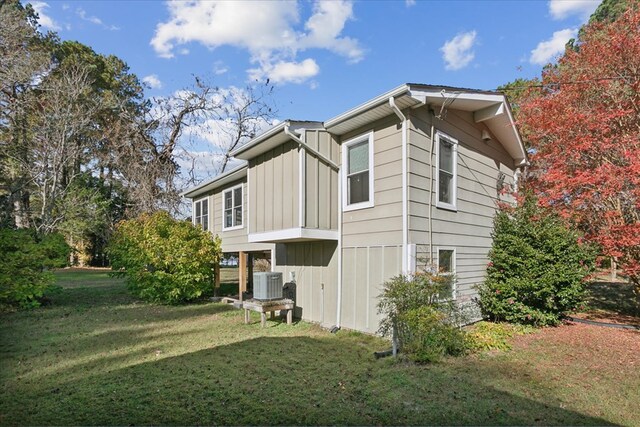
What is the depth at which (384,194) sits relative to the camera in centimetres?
685

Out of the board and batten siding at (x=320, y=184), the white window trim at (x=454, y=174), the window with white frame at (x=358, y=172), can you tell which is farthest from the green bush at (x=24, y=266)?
the white window trim at (x=454, y=174)

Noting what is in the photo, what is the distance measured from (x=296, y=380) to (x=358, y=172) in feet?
14.0

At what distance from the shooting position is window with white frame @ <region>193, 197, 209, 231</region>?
1474 centimetres

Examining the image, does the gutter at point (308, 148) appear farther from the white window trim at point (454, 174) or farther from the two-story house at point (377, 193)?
the white window trim at point (454, 174)

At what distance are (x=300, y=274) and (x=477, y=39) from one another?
343 inches

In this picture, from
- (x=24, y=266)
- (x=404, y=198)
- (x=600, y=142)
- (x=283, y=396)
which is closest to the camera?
(x=283, y=396)

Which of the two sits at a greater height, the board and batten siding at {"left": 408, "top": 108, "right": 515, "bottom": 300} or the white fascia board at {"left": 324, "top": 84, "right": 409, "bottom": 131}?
the white fascia board at {"left": 324, "top": 84, "right": 409, "bottom": 131}

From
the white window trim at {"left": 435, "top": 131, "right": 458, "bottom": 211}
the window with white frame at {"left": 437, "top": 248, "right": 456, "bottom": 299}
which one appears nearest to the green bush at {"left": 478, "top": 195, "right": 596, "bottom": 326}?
the window with white frame at {"left": 437, "top": 248, "right": 456, "bottom": 299}

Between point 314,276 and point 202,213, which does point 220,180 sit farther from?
point 314,276

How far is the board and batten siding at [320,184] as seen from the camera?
7.35 metres

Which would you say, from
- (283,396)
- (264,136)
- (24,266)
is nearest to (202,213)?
(24,266)

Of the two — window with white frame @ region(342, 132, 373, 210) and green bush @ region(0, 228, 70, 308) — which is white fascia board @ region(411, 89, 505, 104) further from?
green bush @ region(0, 228, 70, 308)

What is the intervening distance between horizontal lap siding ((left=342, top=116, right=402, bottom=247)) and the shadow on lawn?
7.45 ft

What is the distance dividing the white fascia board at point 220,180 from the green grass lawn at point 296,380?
200 inches
